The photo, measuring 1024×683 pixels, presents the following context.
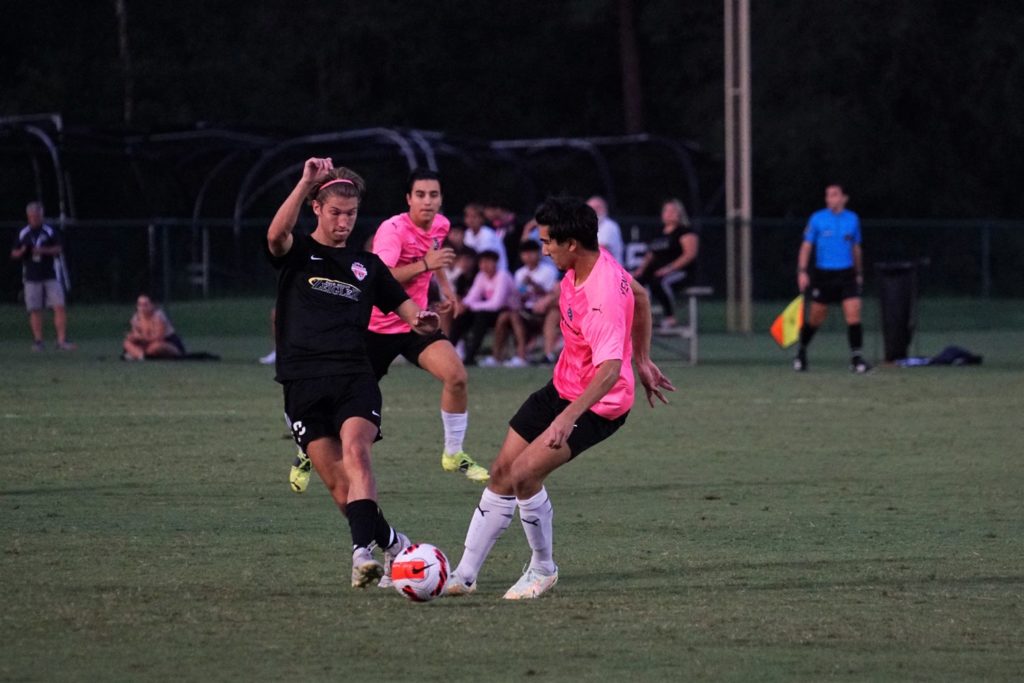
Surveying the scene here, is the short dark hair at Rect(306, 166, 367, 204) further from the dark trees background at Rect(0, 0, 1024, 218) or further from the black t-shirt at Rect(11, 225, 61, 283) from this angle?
the dark trees background at Rect(0, 0, 1024, 218)

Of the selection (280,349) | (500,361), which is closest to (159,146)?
(500,361)

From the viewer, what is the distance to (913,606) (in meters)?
7.38

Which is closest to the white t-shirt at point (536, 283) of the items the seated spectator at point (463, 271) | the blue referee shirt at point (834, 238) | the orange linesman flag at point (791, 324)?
the seated spectator at point (463, 271)

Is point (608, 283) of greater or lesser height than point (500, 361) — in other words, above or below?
above

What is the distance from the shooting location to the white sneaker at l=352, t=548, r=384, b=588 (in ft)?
23.5

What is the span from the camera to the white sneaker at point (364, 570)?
23.5ft

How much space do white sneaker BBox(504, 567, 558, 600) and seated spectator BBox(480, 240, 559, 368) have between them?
13.6m

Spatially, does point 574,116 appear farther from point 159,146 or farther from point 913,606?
point 913,606

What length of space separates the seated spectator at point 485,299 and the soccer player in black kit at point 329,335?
1325 cm

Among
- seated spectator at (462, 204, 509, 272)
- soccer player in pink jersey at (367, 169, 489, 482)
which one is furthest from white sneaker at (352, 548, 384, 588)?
seated spectator at (462, 204, 509, 272)

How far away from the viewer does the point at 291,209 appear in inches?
294

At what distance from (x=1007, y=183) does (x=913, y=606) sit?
4398 cm

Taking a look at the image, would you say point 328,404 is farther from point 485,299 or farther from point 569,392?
point 485,299

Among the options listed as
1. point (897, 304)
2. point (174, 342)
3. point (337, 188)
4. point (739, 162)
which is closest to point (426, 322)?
point (337, 188)
